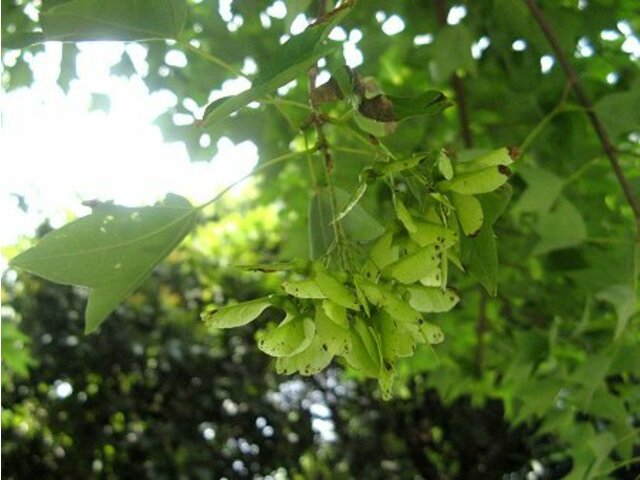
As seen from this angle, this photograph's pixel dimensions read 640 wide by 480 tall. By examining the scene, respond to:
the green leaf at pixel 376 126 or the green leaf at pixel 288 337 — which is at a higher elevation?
the green leaf at pixel 376 126

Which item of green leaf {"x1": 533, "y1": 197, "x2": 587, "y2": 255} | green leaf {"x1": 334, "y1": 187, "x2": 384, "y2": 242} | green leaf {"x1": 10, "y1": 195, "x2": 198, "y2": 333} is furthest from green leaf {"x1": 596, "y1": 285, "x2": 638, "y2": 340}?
green leaf {"x1": 10, "y1": 195, "x2": 198, "y2": 333}

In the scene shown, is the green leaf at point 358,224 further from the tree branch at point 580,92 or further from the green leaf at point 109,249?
the tree branch at point 580,92

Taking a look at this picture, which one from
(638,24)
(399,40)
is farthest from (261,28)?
(638,24)

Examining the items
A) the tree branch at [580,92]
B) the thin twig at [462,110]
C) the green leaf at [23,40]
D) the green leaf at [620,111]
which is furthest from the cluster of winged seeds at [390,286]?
the thin twig at [462,110]

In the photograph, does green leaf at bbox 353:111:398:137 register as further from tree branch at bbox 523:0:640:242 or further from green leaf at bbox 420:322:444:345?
tree branch at bbox 523:0:640:242

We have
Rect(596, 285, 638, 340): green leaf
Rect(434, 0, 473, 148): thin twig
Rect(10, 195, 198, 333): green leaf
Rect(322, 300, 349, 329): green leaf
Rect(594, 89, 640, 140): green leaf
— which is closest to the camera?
Rect(322, 300, 349, 329): green leaf

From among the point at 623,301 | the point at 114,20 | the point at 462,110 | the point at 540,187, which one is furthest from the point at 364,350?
the point at 462,110

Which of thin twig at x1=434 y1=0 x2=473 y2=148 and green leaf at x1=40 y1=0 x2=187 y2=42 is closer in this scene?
green leaf at x1=40 y1=0 x2=187 y2=42

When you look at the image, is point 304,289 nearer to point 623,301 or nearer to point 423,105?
point 423,105
